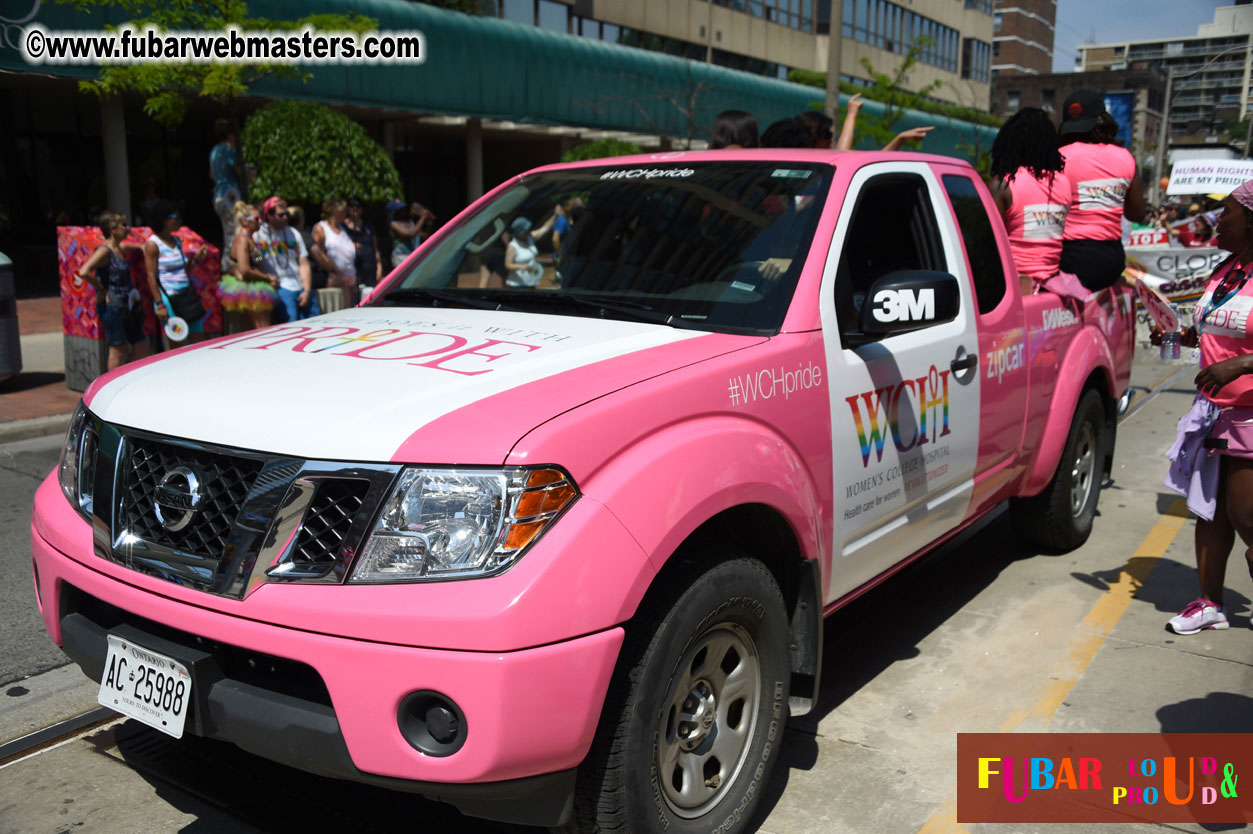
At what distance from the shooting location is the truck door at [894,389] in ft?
10.6

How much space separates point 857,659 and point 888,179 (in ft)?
6.16

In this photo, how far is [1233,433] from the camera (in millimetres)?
3980

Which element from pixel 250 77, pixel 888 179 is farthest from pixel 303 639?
pixel 250 77

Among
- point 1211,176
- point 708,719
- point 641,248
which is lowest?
point 708,719

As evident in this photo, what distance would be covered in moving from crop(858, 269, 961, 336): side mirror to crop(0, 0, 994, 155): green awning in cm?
1709

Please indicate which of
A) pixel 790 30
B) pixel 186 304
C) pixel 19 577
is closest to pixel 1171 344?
pixel 19 577

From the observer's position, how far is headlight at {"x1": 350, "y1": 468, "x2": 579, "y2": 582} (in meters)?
2.18

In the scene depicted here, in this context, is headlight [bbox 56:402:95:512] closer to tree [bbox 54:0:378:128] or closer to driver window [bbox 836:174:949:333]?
driver window [bbox 836:174:949:333]

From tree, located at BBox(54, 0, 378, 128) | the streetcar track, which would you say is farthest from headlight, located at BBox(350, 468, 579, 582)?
tree, located at BBox(54, 0, 378, 128)

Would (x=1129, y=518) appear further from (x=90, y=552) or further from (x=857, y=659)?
(x=90, y=552)

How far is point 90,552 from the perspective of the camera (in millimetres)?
2605

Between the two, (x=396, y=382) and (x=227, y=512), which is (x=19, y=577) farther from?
(x=396, y=382)

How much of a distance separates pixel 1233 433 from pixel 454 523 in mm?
3221

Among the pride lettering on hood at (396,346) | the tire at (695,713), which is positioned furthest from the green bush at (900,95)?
the tire at (695,713)
